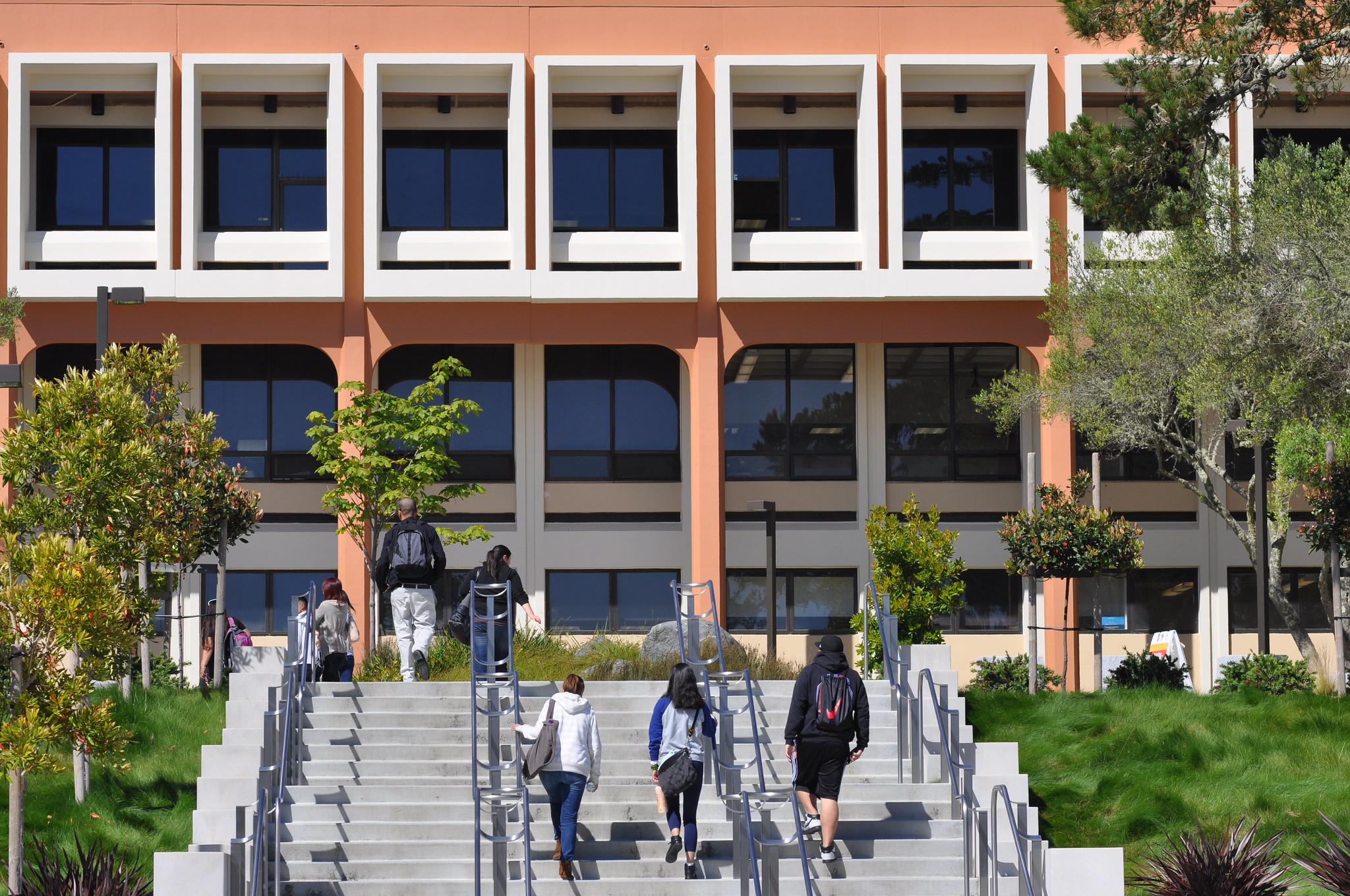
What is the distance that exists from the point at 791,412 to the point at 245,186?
10488 mm

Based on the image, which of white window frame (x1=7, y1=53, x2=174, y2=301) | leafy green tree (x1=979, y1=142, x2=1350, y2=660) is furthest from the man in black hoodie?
white window frame (x1=7, y1=53, x2=174, y2=301)

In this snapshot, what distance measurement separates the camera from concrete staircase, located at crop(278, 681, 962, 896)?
11.8 meters

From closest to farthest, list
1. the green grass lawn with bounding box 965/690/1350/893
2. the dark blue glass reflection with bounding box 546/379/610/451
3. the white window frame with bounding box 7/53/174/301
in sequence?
the green grass lawn with bounding box 965/690/1350/893
the white window frame with bounding box 7/53/174/301
the dark blue glass reflection with bounding box 546/379/610/451

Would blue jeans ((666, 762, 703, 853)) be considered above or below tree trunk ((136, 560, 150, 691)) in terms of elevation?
below

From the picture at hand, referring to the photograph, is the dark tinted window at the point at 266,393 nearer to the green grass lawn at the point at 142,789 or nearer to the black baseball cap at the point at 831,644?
the green grass lawn at the point at 142,789

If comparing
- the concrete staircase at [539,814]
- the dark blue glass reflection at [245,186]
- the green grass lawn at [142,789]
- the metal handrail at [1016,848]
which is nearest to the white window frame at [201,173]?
the dark blue glass reflection at [245,186]

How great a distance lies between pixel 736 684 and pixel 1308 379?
7130 millimetres

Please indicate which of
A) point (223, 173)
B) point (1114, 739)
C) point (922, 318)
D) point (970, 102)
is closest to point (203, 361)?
point (223, 173)

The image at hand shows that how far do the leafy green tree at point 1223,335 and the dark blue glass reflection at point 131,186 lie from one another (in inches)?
577

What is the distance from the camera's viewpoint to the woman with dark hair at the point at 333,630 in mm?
15148

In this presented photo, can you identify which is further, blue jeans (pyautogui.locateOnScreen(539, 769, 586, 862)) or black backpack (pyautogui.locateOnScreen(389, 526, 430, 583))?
black backpack (pyautogui.locateOnScreen(389, 526, 430, 583))

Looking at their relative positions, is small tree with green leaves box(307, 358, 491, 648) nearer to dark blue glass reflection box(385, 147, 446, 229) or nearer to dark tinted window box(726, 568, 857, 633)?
dark blue glass reflection box(385, 147, 446, 229)

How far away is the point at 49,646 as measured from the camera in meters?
12.5

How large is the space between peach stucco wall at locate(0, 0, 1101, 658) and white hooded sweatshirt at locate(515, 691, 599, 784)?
12.2 m
